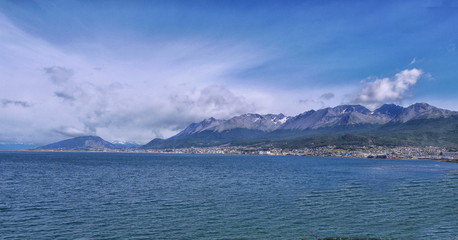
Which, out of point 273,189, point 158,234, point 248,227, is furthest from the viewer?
point 273,189

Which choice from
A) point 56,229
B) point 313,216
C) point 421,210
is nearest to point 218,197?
point 313,216

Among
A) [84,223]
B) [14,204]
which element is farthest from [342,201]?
[14,204]

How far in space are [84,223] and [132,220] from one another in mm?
Result: 5724

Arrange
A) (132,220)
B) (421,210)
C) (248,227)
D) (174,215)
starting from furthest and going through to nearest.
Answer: (421,210) → (174,215) → (132,220) → (248,227)

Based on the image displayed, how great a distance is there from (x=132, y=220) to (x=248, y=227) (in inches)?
597

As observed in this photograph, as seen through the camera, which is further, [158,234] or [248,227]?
[248,227]

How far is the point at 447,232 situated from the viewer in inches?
1463

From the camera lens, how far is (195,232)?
3706 centimetres

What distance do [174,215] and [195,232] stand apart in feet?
29.5

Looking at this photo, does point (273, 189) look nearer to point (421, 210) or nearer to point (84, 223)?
point (421, 210)

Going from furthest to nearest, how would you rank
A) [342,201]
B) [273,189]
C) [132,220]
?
[273,189]
[342,201]
[132,220]

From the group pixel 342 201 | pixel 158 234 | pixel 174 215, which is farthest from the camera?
pixel 342 201

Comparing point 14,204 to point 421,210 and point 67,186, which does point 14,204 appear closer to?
point 67,186

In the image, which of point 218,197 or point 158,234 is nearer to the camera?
point 158,234
